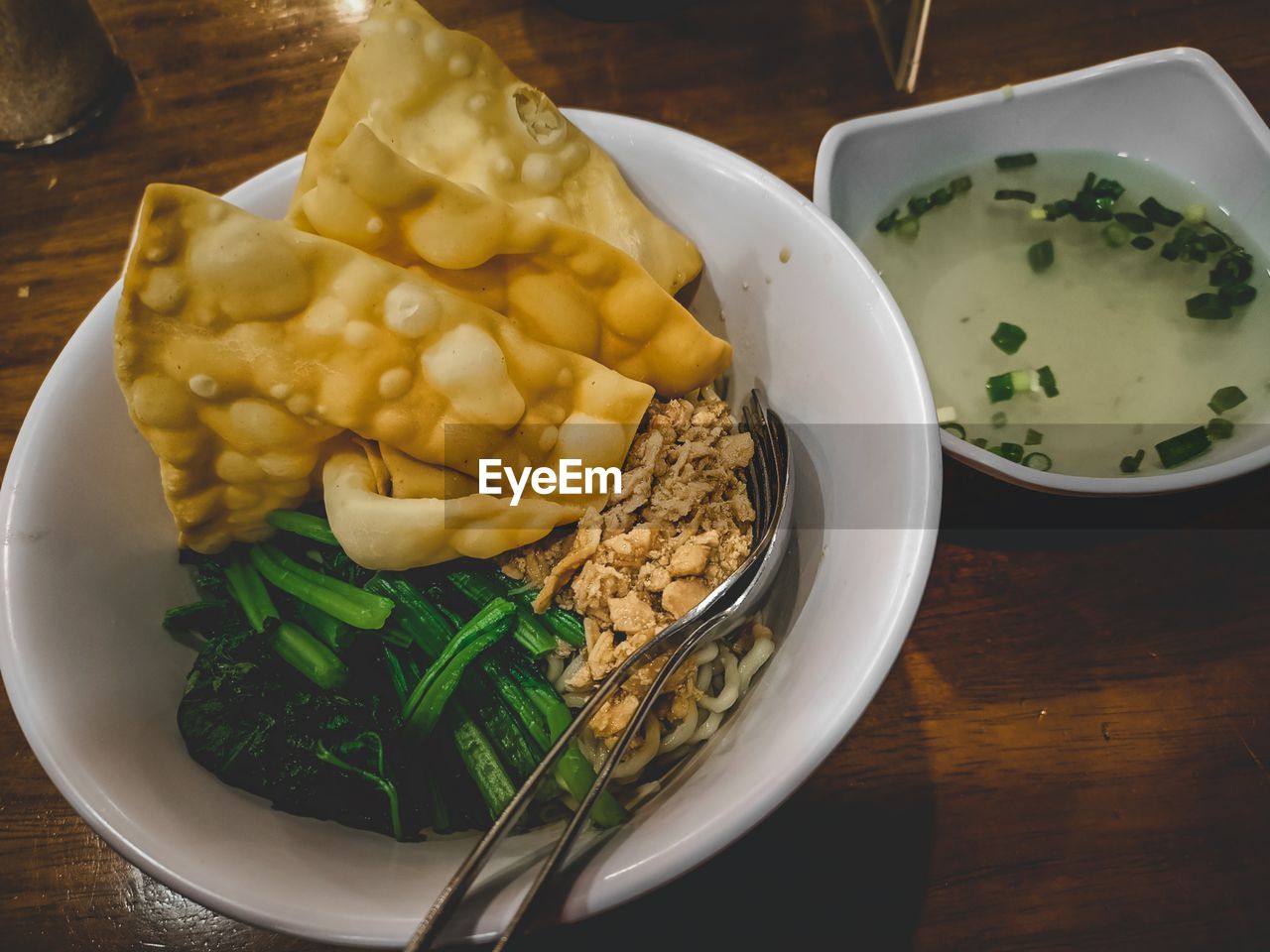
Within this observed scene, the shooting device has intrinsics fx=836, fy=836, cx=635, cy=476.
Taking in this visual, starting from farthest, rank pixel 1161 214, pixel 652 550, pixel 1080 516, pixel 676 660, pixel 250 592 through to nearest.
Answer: pixel 1161 214
pixel 1080 516
pixel 250 592
pixel 652 550
pixel 676 660

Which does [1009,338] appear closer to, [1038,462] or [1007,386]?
[1007,386]

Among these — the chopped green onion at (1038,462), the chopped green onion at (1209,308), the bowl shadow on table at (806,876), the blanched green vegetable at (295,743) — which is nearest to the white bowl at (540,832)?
the blanched green vegetable at (295,743)

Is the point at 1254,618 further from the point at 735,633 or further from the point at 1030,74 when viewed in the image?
the point at 1030,74

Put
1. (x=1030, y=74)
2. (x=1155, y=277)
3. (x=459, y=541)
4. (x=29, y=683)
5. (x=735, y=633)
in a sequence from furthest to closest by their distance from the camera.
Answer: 1. (x=1030, y=74)
2. (x=1155, y=277)
3. (x=735, y=633)
4. (x=459, y=541)
5. (x=29, y=683)

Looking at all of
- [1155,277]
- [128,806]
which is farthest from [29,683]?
[1155,277]

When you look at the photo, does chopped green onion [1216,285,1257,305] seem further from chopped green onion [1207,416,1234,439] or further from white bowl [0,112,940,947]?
white bowl [0,112,940,947]

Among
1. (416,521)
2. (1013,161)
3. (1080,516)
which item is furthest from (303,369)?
(1013,161)

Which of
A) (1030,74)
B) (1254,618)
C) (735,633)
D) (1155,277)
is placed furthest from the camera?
(1030,74)
